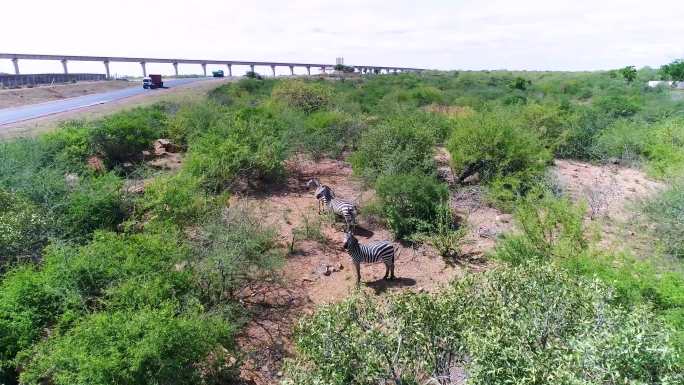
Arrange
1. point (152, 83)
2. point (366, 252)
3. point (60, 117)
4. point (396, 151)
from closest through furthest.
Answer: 1. point (366, 252)
2. point (396, 151)
3. point (60, 117)
4. point (152, 83)

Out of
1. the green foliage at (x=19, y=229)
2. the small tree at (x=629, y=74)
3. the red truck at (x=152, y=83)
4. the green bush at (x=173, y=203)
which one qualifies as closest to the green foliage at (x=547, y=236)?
the green bush at (x=173, y=203)

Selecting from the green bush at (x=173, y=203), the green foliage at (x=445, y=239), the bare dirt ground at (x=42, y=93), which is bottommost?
the green foliage at (x=445, y=239)

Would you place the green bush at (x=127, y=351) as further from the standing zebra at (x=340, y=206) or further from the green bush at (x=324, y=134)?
the green bush at (x=324, y=134)

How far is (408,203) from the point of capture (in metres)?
13.0

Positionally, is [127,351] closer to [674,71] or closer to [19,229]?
[19,229]

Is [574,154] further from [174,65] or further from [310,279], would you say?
[174,65]

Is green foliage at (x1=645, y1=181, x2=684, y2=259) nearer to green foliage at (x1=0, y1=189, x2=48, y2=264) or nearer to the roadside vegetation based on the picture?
the roadside vegetation

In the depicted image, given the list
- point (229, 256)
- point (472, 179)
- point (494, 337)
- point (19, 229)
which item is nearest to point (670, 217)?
point (472, 179)

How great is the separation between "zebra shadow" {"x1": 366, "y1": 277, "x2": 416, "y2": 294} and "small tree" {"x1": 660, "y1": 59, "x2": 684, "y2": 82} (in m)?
66.1

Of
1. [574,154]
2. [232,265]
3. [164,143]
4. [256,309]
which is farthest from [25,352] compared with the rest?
[574,154]

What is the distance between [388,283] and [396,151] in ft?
19.0

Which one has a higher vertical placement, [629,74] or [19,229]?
[629,74]

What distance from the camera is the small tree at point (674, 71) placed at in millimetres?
58500

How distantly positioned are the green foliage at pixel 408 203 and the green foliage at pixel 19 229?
877cm
